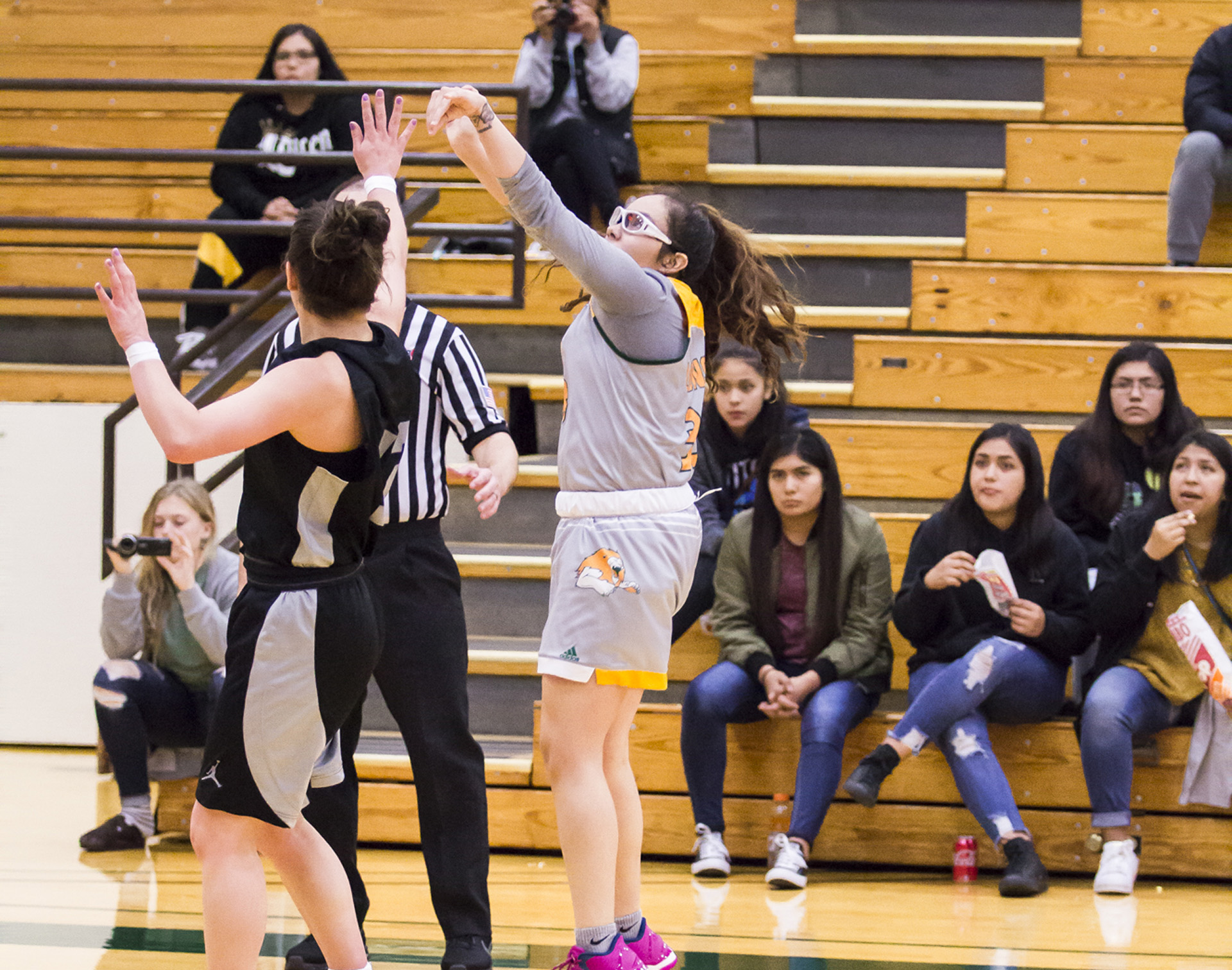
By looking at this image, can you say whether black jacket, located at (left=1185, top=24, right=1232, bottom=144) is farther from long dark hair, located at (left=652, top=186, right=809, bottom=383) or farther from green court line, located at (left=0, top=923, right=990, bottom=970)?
green court line, located at (left=0, top=923, right=990, bottom=970)

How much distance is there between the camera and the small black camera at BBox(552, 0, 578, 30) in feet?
18.0

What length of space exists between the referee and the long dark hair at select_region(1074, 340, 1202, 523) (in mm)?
2179

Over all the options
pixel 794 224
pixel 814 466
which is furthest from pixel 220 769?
pixel 794 224

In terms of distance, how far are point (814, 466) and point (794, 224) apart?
1951mm

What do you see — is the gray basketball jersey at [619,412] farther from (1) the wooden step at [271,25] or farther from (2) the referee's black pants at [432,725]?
(1) the wooden step at [271,25]

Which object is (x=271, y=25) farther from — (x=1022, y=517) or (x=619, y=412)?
(x=619, y=412)

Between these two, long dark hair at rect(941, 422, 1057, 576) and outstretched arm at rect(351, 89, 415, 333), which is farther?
long dark hair at rect(941, 422, 1057, 576)

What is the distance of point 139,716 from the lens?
4.14 m

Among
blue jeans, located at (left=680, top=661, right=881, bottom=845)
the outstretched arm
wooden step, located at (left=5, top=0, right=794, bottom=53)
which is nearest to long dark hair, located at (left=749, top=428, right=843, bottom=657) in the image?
blue jeans, located at (left=680, top=661, right=881, bottom=845)

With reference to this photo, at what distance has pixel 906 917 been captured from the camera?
3.53 metres

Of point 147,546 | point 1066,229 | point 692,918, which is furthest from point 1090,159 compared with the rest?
point 147,546

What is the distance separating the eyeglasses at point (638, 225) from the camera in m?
2.70

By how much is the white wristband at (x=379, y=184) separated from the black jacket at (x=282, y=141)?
2.83 metres

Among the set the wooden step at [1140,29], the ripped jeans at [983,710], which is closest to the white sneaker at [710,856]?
the ripped jeans at [983,710]
